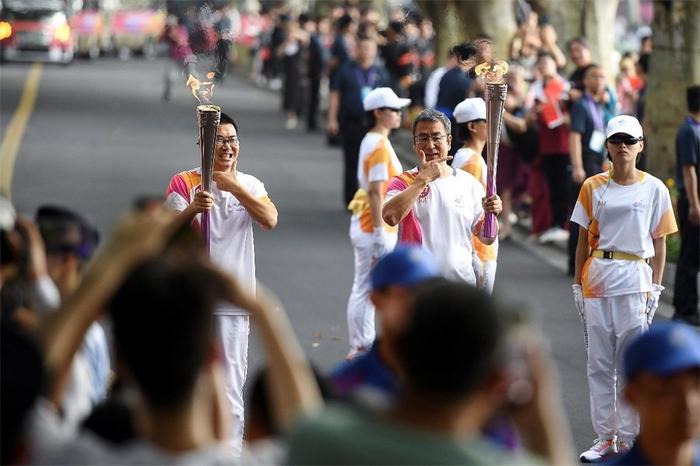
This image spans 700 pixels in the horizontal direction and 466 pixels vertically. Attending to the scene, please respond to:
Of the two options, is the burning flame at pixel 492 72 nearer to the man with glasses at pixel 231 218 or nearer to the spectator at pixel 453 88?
the man with glasses at pixel 231 218

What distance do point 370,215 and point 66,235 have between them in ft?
23.2

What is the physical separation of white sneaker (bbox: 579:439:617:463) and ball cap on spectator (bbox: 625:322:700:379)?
16.0 ft

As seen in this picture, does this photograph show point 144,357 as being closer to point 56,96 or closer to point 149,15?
point 56,96

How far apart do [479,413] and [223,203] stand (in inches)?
213

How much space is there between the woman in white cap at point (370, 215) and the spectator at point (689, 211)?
2247mm

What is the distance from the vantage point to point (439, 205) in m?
10.0

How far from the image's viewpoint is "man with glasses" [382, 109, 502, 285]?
991 cm

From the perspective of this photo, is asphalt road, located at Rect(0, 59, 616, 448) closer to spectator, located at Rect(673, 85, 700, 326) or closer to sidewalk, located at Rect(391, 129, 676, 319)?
sidewalk, located at Rect(391, 129, 676, 319)

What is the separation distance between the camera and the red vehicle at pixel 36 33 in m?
46.9

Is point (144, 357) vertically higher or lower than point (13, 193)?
higher

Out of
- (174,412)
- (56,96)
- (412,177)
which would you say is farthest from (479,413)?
A: (56,96)

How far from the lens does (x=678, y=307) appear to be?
1428cm

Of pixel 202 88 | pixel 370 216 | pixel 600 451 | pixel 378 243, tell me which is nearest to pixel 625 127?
pixel 600 451

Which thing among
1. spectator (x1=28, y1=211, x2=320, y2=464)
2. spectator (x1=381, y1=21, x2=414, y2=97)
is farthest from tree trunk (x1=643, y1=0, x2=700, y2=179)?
spectator (x1=28, y1=211, x2=320, y2=464)
